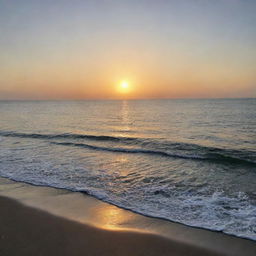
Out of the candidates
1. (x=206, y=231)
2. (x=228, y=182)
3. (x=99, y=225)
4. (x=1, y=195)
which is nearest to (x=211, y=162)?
(x=228, y=182)

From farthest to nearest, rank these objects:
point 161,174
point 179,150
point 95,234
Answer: point 179,150 → point 161,174 → point 95,234

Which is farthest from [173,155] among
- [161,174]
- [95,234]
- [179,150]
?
[95,234]

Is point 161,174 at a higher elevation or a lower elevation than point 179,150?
lower

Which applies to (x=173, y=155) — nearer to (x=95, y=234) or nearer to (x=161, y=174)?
(x=161, y=174)

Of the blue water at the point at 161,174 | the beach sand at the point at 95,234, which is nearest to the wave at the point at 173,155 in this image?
the blue water at the point at 161,174

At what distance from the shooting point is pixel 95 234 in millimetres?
4746

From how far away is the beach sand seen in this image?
4.21 meters

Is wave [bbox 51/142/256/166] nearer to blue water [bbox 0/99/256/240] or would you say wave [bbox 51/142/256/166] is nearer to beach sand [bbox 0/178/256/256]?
blue water [bbox 0/99/256/240]

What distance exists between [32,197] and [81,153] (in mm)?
7211

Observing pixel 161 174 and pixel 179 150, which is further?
pixel 179 150

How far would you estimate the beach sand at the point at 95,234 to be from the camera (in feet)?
13.8

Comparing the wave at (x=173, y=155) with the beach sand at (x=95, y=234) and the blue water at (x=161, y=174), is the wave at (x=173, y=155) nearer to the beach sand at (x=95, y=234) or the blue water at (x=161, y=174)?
the blue water at (x=161, y=174)

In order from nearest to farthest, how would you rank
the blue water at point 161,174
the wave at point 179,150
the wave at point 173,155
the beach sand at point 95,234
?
the beach sand at point 95,234
the blue water at point 161,174
the wave at point 173,155
the wave at point 179,150

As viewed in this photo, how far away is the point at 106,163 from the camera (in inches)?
462
